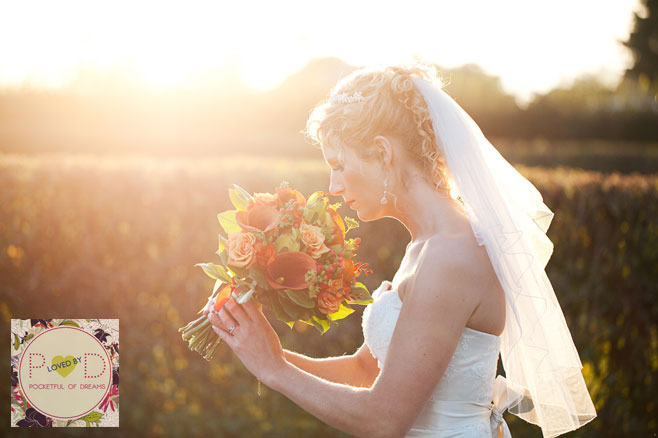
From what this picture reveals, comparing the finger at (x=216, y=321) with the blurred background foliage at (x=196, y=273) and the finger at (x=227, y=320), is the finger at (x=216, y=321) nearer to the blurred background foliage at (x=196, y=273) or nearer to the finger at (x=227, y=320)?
the finger at (x=227, y=320)

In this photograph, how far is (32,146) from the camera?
14578mm

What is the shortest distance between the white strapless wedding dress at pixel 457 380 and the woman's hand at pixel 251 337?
0.40 metres

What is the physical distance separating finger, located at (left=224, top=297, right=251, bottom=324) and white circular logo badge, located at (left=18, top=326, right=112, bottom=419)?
5.61 feet

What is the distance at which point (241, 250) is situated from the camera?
2.43 metres

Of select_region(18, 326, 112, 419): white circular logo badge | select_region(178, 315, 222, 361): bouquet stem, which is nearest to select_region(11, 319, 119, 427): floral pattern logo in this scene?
select_region(18, 326, 112, 419): white circular logo badge

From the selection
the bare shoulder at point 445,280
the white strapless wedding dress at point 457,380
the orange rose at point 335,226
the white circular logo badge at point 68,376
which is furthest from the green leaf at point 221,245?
the white circular logo badge at point 68,376

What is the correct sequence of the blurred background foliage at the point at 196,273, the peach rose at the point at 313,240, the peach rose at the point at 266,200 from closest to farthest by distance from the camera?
the peach rose at the point at 313,240 < the peach rose at the point at 266,200 < the blurred background foliage at the point at 196,273

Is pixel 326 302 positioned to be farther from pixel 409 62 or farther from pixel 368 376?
pixel 409 62

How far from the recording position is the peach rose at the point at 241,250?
94.4 inches

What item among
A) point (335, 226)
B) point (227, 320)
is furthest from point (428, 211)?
point (227, 320)

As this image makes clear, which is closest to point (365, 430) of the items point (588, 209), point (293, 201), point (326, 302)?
point (326, 302)

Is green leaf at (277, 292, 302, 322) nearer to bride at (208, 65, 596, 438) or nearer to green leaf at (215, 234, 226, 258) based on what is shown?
bride at (208, 65, 596, 438)

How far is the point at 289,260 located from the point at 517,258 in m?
0.87

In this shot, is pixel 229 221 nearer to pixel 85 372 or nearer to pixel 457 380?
pixel 457 380
